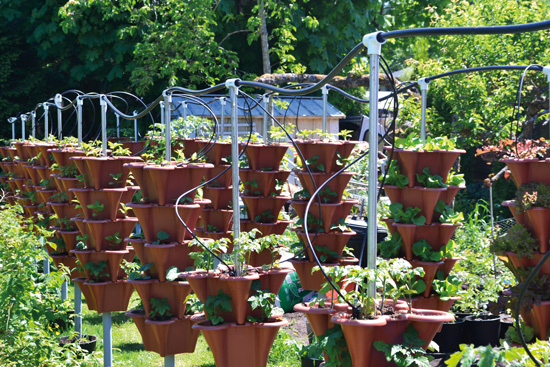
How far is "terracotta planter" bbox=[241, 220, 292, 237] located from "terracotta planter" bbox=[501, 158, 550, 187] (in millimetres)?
2258

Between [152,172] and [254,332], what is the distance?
131cm

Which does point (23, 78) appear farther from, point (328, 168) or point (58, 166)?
point (328, 168)

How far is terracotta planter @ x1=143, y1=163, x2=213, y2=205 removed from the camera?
433 centimetres

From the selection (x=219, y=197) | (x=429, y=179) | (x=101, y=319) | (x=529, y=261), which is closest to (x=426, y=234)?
(x=429, y=179)

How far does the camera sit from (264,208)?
5.58 metres

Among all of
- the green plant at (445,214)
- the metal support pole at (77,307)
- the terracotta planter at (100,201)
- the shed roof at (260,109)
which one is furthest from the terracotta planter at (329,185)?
the shed roof at (260,109)

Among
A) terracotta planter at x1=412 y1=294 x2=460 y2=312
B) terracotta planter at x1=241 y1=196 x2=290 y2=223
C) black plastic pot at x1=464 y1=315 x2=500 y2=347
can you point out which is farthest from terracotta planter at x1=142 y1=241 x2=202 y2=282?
black plastic pot at x1=464 y1=315 x2=500 y2=347

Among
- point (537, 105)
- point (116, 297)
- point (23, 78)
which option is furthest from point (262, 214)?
point (23, 78)

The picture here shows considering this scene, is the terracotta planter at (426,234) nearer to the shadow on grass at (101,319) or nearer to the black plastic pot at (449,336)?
the black plastic pot at (449,336)

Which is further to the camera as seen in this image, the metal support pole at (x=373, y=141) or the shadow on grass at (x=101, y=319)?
the shadow on grass at (x=101, y=319)

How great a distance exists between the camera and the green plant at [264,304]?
3.59 meters

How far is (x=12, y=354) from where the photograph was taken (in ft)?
12.0

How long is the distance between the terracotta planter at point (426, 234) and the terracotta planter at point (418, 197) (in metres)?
0.06

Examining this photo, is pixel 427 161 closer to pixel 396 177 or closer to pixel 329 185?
pixel 396 177
